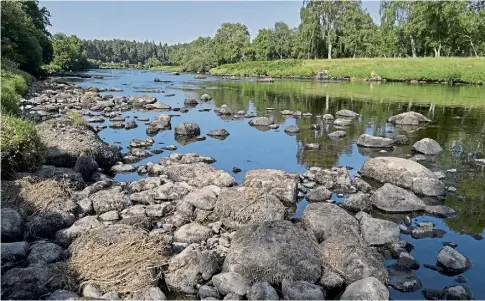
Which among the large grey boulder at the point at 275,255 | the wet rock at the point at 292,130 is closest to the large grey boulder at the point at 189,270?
the large grey boulder at the point at 275,255

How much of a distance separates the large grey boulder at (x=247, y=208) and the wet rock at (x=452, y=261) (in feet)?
13.2

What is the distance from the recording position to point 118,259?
8.20 metres

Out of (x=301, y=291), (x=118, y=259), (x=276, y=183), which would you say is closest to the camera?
(x=301, y=291)

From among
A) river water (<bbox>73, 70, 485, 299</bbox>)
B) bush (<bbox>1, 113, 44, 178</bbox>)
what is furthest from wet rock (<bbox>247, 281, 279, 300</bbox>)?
bush (<bbox>1, 113, 44, 178</bbox>)

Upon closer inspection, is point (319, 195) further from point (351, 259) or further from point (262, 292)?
point (262, 292)

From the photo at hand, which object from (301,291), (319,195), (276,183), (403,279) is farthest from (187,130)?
(301,291)

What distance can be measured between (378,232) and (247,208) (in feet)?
11.4

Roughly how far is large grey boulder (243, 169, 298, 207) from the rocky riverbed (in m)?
0.04

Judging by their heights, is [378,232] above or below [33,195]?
below

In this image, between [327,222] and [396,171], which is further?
[396,171]

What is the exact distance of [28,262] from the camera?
8266 mm

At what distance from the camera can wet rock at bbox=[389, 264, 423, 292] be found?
8.31 meters

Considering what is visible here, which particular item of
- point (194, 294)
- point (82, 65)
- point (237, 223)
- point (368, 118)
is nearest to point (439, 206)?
point (237, 223)

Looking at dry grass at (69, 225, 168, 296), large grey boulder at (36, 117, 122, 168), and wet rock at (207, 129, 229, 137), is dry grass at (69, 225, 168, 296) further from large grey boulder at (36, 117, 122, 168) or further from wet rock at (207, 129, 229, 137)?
wet rock at (207, 129, 229, 137)
